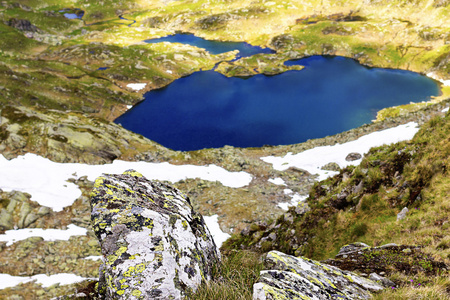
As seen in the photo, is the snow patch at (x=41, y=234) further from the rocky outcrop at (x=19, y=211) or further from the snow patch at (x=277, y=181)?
the snow patch at (x=277, y=181)

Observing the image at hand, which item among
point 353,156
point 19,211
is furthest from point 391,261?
point 353,156

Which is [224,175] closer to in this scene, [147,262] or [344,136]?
[344,136]

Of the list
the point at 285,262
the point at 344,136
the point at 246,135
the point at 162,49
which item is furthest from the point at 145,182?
the point at 162,49

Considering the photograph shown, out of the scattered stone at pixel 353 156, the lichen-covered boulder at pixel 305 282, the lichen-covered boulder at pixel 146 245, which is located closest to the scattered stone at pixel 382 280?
the lichen-covered boulder at pixel 305 282

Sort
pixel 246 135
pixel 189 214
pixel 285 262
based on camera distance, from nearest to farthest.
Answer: pixel 285 262 → pixel 189 214 → pixel 246 135

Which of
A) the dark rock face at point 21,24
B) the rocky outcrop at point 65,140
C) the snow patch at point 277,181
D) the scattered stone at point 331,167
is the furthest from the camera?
the dark rock face at point 21,24

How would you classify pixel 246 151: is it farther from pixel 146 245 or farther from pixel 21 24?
pixel 21 24
